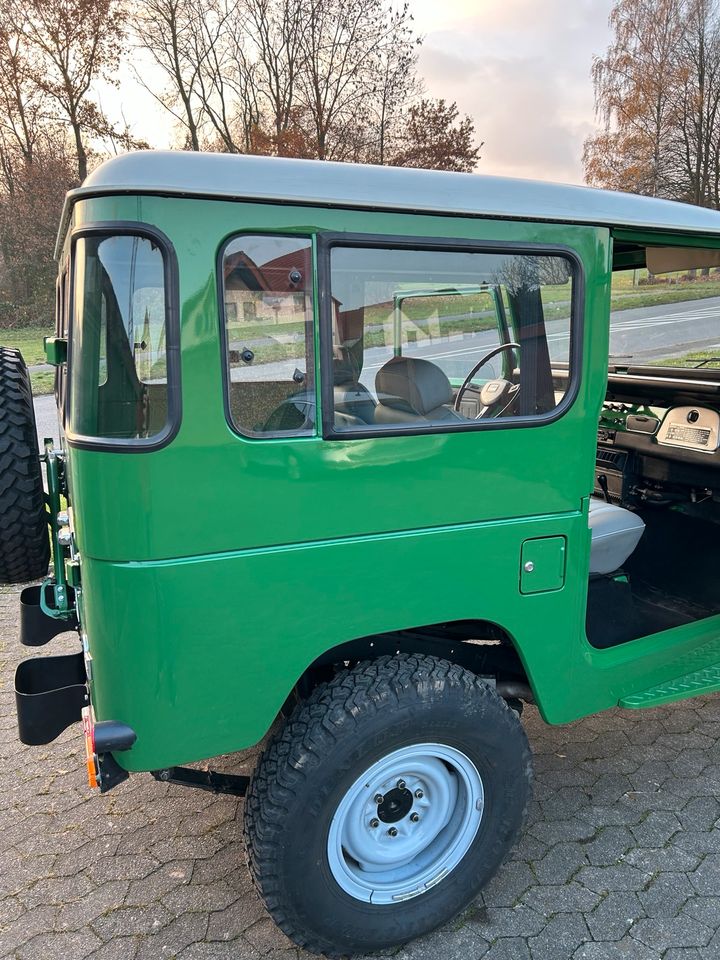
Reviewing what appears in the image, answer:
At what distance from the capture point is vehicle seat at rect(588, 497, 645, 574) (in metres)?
2.98

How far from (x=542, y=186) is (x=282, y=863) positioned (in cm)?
212

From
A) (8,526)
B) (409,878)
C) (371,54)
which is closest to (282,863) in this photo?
(409,878)

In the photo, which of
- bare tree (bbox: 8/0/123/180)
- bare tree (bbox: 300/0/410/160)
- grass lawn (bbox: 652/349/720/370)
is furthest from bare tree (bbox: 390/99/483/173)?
grass lawn (bbox: 652/349/720/370)

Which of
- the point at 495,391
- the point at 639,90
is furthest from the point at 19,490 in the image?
the point at 639,90

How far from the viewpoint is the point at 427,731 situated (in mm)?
2084

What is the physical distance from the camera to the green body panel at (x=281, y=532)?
1.72 m

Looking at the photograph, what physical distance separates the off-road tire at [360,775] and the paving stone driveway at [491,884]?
17 centimetres

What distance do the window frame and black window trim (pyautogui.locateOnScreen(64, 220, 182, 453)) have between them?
11 cm

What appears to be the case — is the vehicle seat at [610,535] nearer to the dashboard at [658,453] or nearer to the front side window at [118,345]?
the dashboard at [658,453]

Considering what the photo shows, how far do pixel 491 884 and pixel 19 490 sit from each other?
2.12 m

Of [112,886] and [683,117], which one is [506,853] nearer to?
[112,886]

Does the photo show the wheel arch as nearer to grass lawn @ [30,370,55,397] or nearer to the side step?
the side step

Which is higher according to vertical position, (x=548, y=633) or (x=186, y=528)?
(x=186, y=528)

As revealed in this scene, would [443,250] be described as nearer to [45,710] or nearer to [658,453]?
[45,710]
